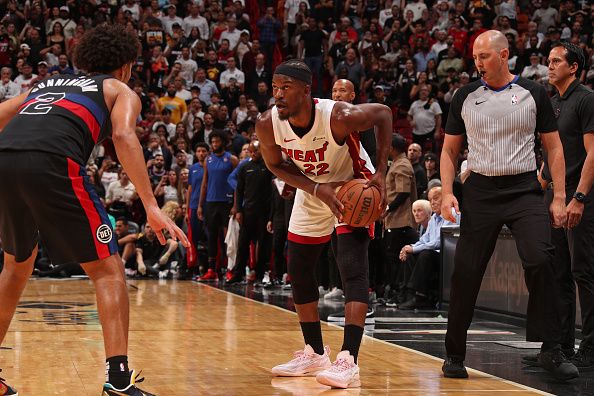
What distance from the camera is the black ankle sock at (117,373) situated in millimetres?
4242

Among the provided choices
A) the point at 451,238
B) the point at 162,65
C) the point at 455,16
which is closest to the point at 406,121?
the point at 455,16

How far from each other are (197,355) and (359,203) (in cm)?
175

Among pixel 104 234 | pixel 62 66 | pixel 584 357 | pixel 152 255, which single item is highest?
pixel 62 66

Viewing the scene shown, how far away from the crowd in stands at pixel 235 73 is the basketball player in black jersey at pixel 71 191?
26.7ft

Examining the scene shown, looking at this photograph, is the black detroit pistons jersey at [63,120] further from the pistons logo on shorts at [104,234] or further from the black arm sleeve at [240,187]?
the black arm sleeve at [240,187]

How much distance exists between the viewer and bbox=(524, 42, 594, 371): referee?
6.07 m

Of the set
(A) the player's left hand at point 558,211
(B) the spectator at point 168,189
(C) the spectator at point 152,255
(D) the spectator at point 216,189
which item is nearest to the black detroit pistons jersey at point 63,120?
(A) the player's left hand at point 558,211

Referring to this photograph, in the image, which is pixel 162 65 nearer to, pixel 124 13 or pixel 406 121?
pixel 124 13

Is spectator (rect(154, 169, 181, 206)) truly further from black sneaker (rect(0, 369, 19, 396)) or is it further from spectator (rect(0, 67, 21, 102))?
black sneaker (rect(0, 369, 19, 396))

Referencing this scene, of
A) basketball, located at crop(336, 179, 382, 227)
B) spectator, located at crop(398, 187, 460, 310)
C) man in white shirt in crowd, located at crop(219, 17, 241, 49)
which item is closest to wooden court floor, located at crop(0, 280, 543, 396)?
basketball, located at crop(336, 179, 382, 227)

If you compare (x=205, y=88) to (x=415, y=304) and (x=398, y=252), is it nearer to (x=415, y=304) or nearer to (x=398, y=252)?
(x=398, y=252)

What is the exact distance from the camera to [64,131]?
4.34 metres

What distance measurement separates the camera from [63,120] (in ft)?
14.4

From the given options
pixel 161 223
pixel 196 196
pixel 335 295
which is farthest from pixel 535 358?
pixel 196 196
